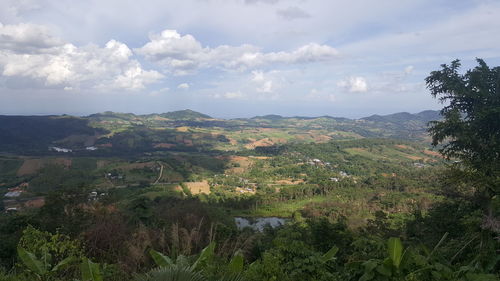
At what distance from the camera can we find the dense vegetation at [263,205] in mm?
4742

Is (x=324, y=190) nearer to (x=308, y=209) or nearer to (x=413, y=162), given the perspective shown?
(x=308, y=209)

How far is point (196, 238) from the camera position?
605cm

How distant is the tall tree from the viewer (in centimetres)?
1013

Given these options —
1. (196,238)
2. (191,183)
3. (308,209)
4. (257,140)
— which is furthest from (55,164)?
(257,140)

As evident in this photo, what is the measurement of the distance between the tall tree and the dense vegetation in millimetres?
56

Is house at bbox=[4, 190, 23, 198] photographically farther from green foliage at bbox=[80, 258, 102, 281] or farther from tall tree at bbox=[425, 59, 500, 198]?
tall tree at bbox=[425, 59, 500, 198]

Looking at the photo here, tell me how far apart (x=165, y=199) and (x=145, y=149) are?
61805mm

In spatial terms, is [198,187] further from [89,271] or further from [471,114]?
[89,271]

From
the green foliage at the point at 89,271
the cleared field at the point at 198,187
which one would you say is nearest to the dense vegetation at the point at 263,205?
the green foliage at the point at 89,271

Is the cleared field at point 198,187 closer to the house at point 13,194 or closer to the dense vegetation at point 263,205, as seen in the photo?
the dense vegetation at point 263,205

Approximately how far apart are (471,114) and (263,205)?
1590 inches

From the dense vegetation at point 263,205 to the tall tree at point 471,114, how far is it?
6 centimetres

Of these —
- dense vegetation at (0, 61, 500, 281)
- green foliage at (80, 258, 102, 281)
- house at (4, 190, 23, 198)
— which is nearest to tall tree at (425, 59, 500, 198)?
dense vegetation at (0, 61, 500, 281)

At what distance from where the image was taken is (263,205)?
4938 cm
